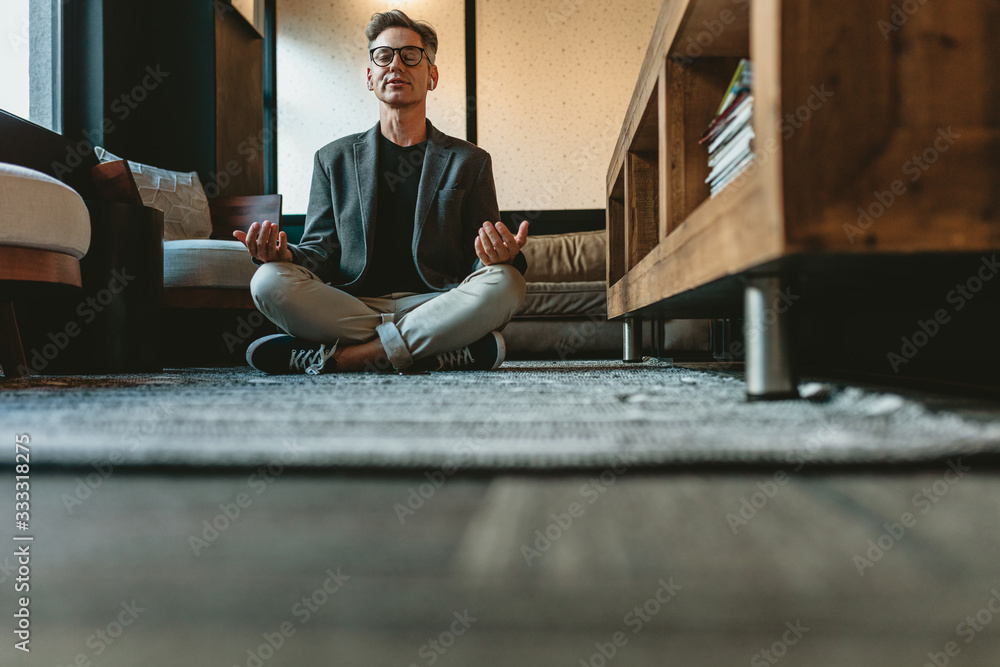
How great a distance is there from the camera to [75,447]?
44cm

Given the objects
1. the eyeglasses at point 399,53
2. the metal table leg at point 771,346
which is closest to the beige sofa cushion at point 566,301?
the eyeglasses at point 399,53

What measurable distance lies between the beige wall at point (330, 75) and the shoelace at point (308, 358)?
2.51m

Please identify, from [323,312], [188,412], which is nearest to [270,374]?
[323,312]

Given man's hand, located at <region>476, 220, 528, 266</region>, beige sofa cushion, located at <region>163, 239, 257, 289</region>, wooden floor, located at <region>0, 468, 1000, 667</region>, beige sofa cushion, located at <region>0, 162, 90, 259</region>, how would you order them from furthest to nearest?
1. beige sofa cushion, located at <region>163, 239, 257, 289</region>
2. man's hand, located at <region>476, 220, 528, 266</region>
3. beige sofa cushion, located at <region>0, 162, 90, 259</region>
4. wooden floor, located at <region>0, 468, 1000, 667</region>

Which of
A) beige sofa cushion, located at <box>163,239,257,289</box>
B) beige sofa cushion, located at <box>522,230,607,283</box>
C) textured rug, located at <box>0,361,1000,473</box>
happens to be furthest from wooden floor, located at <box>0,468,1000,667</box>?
beige sofa cushion, located at <box>522,230,607,283</box>

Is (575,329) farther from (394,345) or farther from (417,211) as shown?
(394,345)

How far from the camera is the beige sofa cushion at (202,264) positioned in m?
2.08

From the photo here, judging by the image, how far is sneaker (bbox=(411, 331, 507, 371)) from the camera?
56.2 inches

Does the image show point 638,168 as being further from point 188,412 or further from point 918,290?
point 188,412

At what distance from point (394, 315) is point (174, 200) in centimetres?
154

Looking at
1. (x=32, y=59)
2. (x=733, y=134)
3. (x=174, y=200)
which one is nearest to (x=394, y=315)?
(x=733, y=134)

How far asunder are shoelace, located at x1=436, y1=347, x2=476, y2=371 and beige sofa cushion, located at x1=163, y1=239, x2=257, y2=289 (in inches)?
43.2

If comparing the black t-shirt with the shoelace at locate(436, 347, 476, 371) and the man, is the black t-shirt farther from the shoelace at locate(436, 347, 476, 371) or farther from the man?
the shoelace at locate(436, 347, 476, 371)

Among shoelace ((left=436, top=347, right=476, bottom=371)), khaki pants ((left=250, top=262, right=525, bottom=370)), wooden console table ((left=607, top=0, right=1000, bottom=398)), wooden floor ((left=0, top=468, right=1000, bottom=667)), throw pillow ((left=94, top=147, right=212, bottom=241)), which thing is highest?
throw pillow ((left=94, top=147, right=212, bottom=241))
